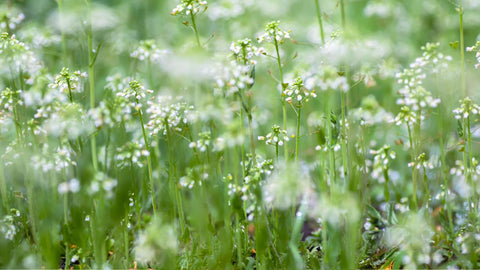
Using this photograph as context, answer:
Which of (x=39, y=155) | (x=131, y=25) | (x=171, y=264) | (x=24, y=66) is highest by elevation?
(x=131, y=25)

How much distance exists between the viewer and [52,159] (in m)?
2.16

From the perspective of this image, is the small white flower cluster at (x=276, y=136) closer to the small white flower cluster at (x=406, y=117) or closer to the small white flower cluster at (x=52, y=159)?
the small white flower cluster at (x=406, y=117)

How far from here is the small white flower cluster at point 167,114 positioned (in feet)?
6.70

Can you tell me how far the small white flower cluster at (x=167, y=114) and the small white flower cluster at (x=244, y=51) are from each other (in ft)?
0.92

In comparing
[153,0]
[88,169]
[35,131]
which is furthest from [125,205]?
[153,0]

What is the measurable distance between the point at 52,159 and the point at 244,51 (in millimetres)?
927

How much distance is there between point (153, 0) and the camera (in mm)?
5254

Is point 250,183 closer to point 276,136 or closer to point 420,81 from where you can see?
point 276,136

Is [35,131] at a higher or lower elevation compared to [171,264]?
higher

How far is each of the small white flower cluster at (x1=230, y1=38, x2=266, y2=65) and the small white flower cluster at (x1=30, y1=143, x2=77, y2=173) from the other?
2.56 ft

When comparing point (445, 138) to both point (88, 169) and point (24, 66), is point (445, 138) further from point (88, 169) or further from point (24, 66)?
point (24, 66)

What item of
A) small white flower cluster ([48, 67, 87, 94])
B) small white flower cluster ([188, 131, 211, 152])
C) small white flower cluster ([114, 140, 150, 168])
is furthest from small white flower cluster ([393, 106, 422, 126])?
small white flower cluster ([48, 67, 87, 94])

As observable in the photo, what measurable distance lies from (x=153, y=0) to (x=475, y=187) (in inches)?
154

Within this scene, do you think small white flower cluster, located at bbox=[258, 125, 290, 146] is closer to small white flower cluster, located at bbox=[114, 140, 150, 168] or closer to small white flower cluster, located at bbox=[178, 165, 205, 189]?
small white flower cluster, located at bbox=[178, 165, 205, 189]
